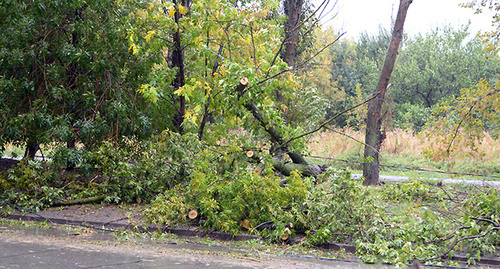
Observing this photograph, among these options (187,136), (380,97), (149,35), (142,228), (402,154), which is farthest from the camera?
(402,154)

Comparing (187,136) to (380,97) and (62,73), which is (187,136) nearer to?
(62,73)

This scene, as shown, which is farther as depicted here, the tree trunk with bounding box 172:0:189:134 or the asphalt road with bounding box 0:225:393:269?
the tree trunk with bounding box 172:0:189:134

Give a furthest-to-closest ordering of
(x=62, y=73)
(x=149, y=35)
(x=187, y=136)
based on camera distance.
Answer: (x=62, y=73) < (x=149, y=35) < (x=187, y=136)

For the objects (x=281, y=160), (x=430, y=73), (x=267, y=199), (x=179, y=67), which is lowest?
(x=267, y=199)

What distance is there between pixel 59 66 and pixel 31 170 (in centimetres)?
229

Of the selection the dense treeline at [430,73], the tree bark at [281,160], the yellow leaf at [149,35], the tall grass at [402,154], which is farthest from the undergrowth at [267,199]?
the dense treeline at [430,73]

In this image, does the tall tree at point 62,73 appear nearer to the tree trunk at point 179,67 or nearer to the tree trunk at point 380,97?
the tree trunk at point 179,67

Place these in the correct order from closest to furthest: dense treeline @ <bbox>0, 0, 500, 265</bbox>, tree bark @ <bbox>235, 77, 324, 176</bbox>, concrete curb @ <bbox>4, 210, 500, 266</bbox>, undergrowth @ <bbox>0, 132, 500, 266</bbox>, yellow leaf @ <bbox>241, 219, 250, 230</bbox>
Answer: undergrowth @ <bbox>0, 132, 500, 266</bbox>, concrete curb @ <bbox>4, 210, 500, 266</bbox>, dense treeline @ <bbox>0, 0, 500, 265</bbox>, yellow leaf @ <bbox>241, 219, 250, 230</bbox>, tree bark @ <bbox>235, 77, 324, 176</bbox>

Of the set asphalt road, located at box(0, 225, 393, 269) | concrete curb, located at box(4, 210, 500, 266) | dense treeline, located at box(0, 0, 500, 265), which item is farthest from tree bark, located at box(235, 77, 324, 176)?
asphalt road, located at box(0, 225, 393, 269)

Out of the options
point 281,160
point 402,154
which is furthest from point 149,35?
point 402,154

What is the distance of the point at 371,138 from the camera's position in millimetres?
12117

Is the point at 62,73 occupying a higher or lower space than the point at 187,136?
higher

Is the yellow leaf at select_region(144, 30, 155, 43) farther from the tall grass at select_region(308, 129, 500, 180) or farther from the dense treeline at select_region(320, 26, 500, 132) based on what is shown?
the dense treeline at select_region(320, 26, 500, 132)

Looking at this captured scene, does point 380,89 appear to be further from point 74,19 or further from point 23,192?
point 23,192
